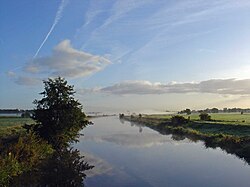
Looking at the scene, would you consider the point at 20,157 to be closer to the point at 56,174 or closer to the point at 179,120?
the point at 56,174

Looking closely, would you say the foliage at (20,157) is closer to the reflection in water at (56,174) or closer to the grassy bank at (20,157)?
the grassy bank at (20,157)

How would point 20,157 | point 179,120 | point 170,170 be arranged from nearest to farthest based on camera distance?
1. point 20,157
2. point 170,170
3. point 179,120

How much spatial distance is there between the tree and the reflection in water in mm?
5437

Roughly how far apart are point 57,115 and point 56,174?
482 inches

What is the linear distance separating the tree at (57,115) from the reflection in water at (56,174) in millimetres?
5437

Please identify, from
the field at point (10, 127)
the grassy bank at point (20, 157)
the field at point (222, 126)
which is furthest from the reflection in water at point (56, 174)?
the field at point (222, 126)

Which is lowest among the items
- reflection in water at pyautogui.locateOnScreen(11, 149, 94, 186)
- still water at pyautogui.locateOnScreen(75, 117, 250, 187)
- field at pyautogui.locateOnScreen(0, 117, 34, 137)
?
still water at pyautogui.locateOnScreen(75, 117, 250, 187)

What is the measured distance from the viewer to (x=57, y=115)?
34.3 meters

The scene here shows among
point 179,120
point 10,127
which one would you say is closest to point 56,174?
point 10,127

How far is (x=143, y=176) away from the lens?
22109 millimetres

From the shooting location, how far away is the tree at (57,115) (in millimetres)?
33938

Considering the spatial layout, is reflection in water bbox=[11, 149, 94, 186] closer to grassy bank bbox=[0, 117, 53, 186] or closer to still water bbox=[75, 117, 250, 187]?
grassy bank bbox=[0, 117, 53, 186]

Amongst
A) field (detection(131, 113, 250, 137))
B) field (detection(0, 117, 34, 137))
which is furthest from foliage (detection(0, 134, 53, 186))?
field (detection(131, 113, 250, 137))

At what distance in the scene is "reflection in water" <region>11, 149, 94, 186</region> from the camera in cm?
2000
